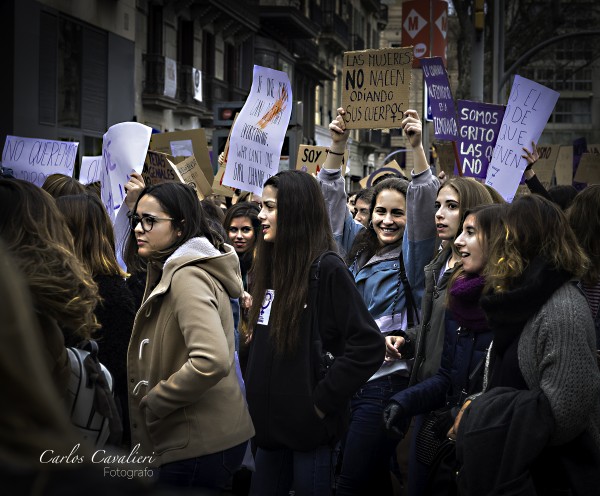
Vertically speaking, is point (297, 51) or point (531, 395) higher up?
point (297, 51)

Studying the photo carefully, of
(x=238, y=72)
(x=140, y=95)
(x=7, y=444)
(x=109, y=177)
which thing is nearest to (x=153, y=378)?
(x=7, y=444)

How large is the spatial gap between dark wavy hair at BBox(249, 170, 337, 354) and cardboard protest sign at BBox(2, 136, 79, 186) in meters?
4.43

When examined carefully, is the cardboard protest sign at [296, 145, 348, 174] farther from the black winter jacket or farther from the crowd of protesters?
the black winter jacket

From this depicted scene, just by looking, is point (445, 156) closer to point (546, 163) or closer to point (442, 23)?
point (546, 163)

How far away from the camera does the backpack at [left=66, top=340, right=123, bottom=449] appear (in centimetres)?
239

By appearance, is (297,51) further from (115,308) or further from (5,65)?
(115,308)

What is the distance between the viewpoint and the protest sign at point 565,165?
10094 mm

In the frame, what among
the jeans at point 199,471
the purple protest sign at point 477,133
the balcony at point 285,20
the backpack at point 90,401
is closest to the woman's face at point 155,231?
the jeans at point 199,471

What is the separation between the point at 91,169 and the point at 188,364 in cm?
521

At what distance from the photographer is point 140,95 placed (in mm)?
23031

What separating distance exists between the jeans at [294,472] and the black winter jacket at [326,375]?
1.9 inches

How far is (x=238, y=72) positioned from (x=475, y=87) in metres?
18.1

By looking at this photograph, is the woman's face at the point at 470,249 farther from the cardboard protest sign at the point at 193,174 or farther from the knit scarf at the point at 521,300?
the cardboard protest sign at the point at 193,174

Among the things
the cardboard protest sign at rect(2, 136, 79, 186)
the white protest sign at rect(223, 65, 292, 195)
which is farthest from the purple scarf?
the cardboard protest sign at rect(2, 136, 79, 186)
